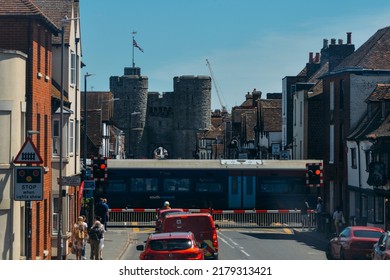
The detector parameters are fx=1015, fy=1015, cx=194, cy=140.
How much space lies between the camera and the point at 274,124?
276ft

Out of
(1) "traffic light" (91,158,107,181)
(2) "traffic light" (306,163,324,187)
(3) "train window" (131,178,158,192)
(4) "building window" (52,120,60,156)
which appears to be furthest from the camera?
(3) "train window" (131,178,158,192)

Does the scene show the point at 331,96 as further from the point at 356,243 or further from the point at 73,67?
the point at 356,243

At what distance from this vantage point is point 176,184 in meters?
57.4

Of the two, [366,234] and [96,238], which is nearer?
[366,234]

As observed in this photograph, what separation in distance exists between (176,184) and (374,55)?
43.1ft

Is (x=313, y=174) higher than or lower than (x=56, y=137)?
lower

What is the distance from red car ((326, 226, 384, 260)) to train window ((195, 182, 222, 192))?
2627 centimetres

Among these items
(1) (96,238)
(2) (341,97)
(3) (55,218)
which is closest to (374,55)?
(2) (341,97)

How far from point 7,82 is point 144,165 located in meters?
31.6

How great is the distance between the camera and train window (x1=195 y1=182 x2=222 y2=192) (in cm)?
5753

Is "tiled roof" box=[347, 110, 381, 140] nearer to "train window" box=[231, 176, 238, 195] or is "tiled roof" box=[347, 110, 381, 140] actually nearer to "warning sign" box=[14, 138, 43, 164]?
"train window" box=[231, 176, 238, 195]

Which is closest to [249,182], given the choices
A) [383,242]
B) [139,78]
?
[383,242]

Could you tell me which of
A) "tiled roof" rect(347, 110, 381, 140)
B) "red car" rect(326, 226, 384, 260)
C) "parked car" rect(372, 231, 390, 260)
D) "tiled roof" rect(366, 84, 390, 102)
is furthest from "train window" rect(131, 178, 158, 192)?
"parked car" rect(372, 231, 390, 260)

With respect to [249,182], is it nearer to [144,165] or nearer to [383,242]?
[144,165]
